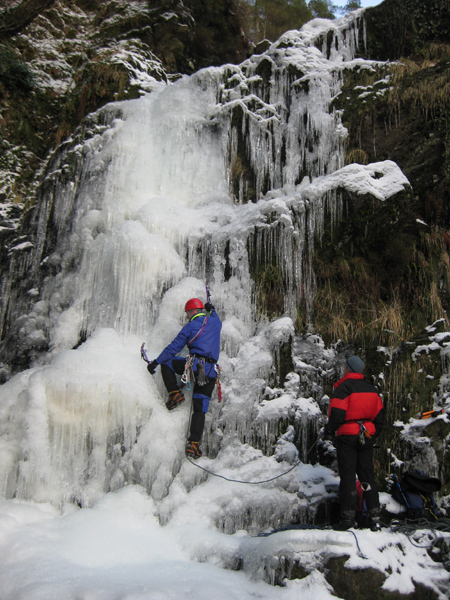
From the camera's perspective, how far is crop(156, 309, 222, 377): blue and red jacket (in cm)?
458

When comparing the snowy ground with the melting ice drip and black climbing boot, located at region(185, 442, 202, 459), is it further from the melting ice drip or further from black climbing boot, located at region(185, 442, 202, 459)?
black climbing boot, located at region(185, 442, 202, 459)

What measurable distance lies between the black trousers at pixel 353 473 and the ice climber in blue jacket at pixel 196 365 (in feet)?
4.62

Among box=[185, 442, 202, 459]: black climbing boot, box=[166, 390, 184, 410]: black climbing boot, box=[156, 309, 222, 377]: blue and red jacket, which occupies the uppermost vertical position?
box=[156, 309, 222, 377]: blue and red jacket

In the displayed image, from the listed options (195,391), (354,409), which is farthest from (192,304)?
(354,409)

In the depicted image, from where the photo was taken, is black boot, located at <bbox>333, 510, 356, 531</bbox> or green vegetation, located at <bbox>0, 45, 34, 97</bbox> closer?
black boot, located at <bbox>333, 510, 356, 531</bbox>

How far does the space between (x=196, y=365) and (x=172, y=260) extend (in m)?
1.73

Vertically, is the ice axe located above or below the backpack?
above

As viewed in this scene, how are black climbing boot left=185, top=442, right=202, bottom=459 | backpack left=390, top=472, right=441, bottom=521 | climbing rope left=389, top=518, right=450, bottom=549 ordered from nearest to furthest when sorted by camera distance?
climbing rope left=389, top=518, right=450, bottom=549, backpack left=390, top=472, right=441, bottom=521, black climbing boot left=185, top=442, right=202, bottom=459

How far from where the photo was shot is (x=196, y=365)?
452 cm

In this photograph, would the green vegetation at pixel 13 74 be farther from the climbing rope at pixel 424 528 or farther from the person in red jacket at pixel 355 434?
the climbing rope at pixel 424 528

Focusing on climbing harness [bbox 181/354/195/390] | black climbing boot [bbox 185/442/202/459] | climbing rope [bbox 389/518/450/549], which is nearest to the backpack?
climbing rope [bbox 389/518/450/549]

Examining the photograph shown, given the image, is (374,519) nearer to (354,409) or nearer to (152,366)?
(354,409)

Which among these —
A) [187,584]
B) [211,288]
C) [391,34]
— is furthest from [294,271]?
[391,34]

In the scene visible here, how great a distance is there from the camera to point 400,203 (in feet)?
18.6
